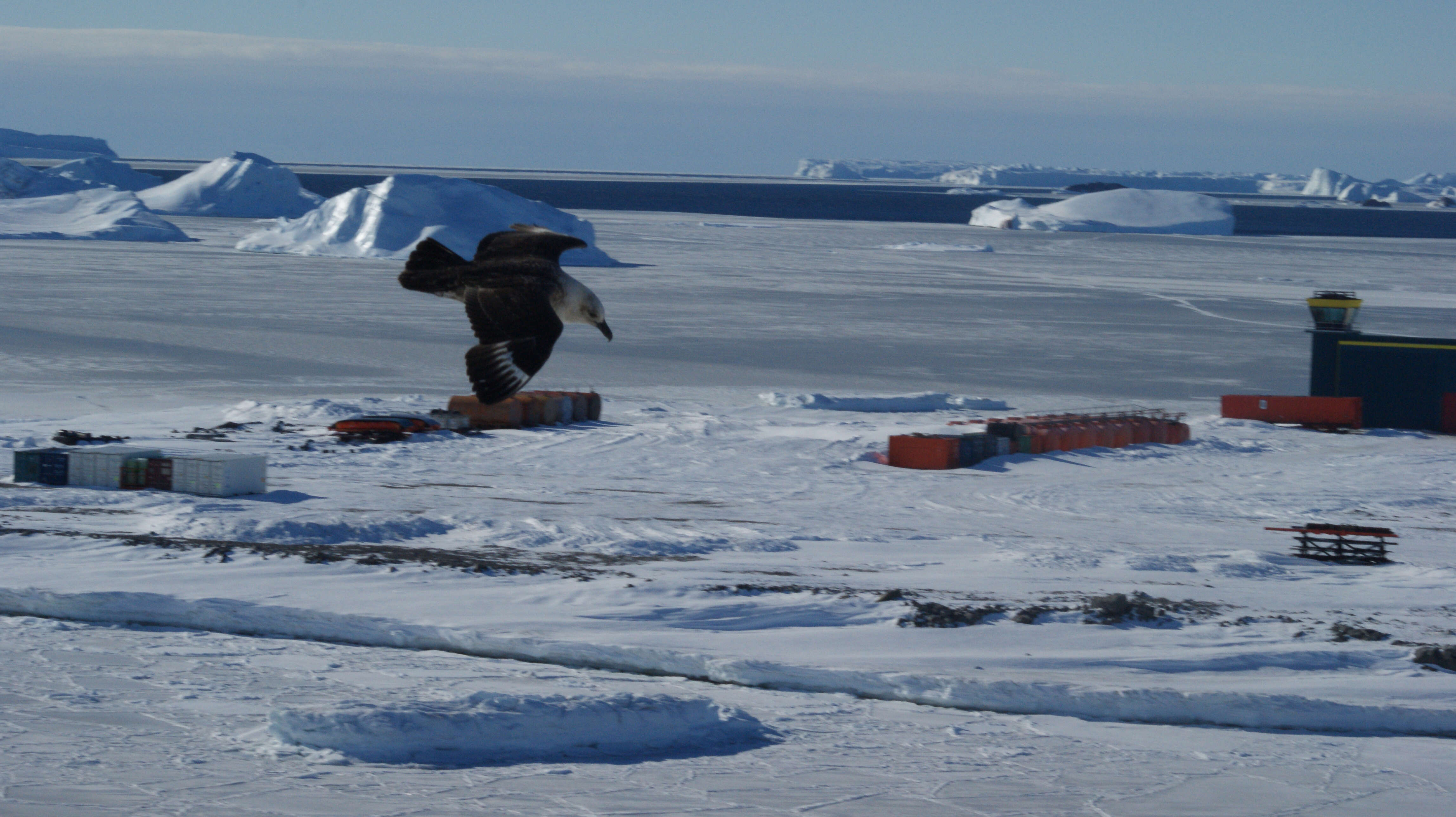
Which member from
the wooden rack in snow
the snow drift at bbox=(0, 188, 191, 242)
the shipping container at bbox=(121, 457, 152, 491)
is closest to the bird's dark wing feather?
the wooden rack in snow

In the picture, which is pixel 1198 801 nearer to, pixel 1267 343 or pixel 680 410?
pixel 680 410

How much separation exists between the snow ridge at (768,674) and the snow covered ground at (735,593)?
0.05 metres

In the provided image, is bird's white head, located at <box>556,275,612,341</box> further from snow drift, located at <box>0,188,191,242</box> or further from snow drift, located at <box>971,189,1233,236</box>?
snow drift, located at <box>971,189,1233,236</box>

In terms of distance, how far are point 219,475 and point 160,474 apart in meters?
1.45

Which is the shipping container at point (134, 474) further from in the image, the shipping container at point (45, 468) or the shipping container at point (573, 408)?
the shipping container at point (573, 408)

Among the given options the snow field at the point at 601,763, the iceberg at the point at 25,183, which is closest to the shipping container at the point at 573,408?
the snow field at the point at 601,763

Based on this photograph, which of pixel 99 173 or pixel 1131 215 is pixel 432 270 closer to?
pixel 99 173

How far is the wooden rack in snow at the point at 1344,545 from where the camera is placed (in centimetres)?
2373

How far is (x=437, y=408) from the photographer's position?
36000 millimetres

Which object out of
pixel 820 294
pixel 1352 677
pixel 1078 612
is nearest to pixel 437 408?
pixel 1078 612

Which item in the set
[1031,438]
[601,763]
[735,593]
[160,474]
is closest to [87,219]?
[160,474]

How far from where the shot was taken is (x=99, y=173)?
120500 millimetres

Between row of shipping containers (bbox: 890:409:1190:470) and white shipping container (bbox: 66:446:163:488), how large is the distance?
588 inches

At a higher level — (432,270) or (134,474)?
(432,270)
